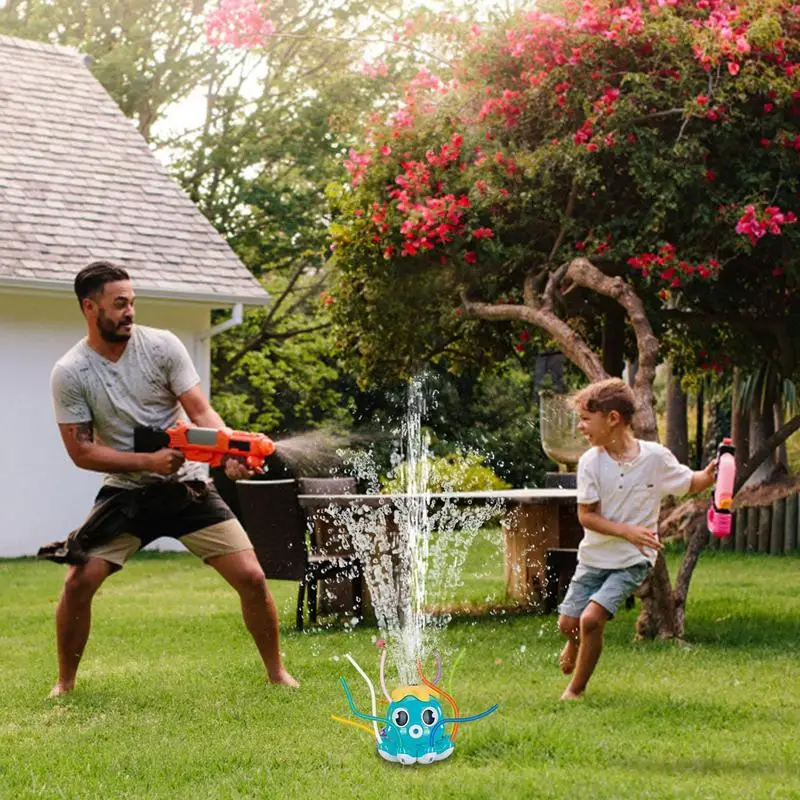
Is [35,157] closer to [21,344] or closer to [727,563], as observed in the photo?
[21,344]

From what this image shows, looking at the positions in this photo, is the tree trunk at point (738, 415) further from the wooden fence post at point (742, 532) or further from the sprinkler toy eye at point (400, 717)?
the sprinkler toy eye at point (400, 717)

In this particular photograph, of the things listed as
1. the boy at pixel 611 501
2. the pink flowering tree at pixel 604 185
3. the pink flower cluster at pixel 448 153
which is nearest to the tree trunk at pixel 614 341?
the pink flowering tree at pixel 604 185

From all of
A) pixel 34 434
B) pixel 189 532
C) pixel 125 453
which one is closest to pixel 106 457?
pixel 125 453

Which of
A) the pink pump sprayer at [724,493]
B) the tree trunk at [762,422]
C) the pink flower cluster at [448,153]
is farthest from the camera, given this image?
the tree trunk at [762,422]

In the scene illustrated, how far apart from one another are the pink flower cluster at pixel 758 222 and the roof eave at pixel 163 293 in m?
8.01

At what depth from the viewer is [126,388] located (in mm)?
6176

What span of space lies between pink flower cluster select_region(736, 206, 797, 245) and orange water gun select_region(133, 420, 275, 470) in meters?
3.26

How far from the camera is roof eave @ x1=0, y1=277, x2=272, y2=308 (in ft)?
46.0

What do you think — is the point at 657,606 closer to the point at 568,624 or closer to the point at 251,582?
the point at 568,624

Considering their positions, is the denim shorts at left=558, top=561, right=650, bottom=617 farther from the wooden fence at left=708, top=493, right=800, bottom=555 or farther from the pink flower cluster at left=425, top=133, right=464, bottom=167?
the wooden fence at left=708, top=493, right=800, bottom=555

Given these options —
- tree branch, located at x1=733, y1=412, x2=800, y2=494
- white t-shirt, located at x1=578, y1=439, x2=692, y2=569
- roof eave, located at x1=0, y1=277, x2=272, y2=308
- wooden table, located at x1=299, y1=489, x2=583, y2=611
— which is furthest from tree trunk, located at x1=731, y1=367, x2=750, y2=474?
white t-shirt, located at x1=578, y1=439, x2=692, y2=569

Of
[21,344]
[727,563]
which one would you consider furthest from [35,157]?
[727,563]

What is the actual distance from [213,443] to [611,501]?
1637mm

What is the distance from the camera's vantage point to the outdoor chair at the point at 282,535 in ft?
27.9
